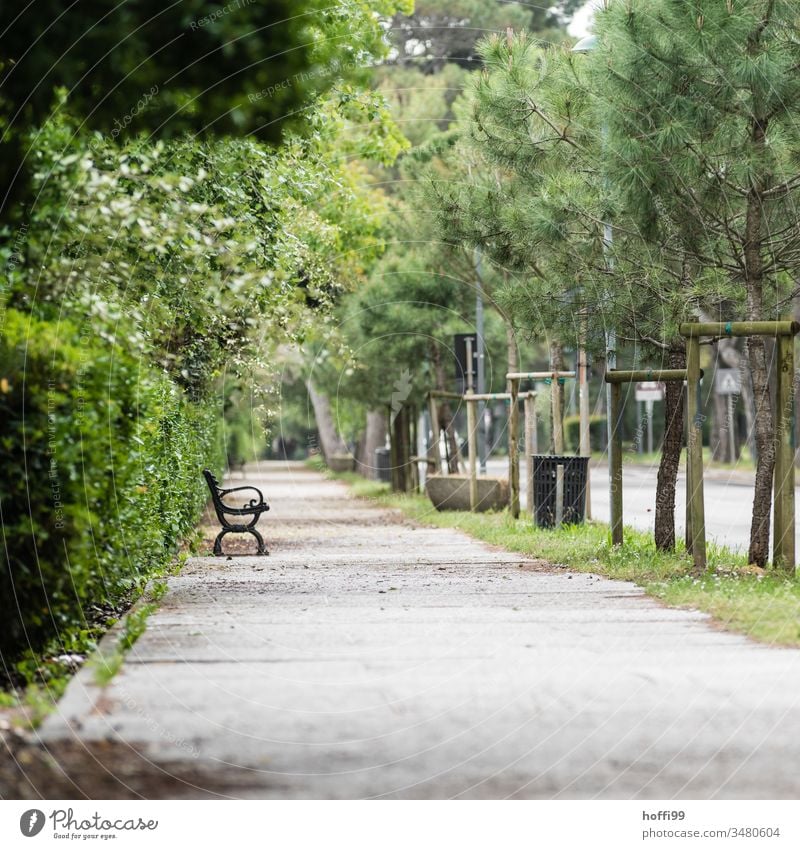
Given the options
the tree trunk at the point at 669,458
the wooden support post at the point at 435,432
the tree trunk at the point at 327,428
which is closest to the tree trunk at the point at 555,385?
the wooden support post at the point at 435,432

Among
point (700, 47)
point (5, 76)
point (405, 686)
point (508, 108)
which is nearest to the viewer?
point (405, 686)

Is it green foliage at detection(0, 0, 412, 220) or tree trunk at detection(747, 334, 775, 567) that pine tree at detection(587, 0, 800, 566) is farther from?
green foliage at detection(0, 0, 412, 220)

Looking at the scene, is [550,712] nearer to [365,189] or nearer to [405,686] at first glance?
[405,686]

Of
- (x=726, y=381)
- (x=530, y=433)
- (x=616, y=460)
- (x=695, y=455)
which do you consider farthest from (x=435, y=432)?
(x=726, y=381)

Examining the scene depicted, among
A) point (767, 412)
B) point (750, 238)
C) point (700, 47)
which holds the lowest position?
point (767, 412)

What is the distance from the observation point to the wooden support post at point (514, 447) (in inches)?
748

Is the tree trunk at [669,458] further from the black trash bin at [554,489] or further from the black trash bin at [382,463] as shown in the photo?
the black trash bin at [382,463]

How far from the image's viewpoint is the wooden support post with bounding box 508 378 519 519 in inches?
748

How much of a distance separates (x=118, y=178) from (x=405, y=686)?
4536 millimetres

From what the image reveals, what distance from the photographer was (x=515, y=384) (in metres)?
19.1

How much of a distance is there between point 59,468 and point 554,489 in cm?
1116

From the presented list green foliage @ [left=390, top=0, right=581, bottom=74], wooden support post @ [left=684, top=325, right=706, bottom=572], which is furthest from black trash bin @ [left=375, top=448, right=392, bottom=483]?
wooden support post @ [left=684, top=325, right=706, bottom=572]

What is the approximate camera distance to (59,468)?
273 inches

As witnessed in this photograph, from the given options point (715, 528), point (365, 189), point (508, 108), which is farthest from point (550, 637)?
point (365, 189)
